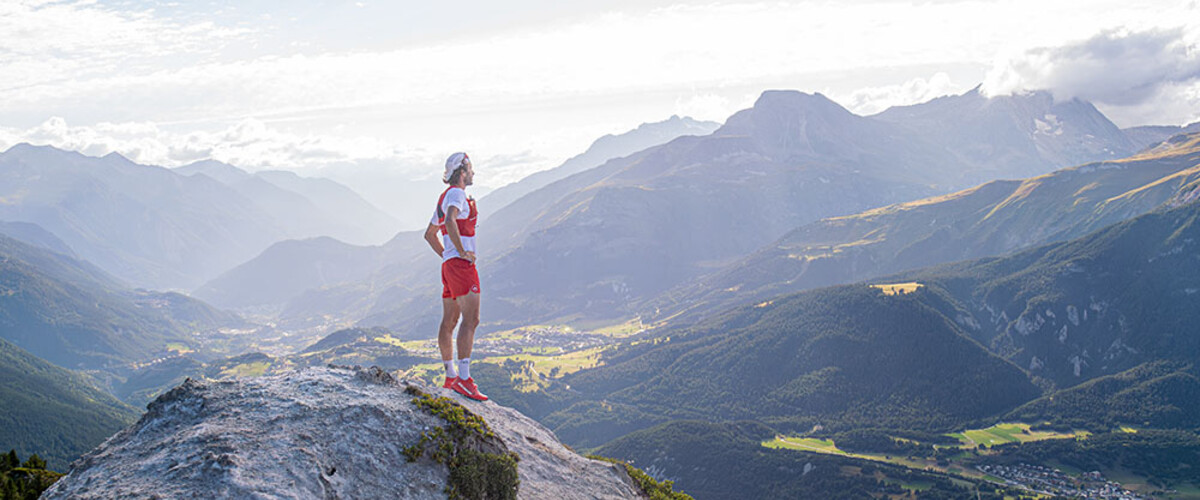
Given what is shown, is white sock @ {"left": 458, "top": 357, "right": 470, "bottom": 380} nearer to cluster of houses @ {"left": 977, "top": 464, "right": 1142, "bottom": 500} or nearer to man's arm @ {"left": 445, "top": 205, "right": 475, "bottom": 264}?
man's arm @ {"left": 445, "top": 205, "right": 475, "bottom": 264}

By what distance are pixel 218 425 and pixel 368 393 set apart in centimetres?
327

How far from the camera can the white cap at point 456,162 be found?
1731 cm

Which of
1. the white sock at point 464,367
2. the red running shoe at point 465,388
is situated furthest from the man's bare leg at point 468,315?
the red running shoe at point 465,388

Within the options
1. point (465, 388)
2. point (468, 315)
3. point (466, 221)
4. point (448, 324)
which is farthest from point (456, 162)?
point (465, 388)

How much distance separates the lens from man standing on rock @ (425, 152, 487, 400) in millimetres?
16344

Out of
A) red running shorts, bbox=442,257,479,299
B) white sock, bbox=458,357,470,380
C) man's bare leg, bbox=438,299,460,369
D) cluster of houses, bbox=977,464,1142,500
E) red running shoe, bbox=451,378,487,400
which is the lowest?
cluster of houses, bbox=977,464,1142,500

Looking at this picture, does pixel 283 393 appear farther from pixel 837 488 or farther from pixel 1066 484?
pixel 1066 484

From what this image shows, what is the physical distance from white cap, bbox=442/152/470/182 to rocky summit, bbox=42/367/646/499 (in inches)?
211

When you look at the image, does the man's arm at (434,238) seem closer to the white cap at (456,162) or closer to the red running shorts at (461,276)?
the red running shorts at (461,276)

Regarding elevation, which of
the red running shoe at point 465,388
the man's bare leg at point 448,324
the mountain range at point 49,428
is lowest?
the mountain range at point 49,428

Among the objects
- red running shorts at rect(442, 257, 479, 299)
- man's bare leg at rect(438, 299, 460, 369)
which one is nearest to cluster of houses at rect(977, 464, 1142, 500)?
man's bare leg at rect(438, 299, 460, 369)

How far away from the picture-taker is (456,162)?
1742cm

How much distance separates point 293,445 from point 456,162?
7638mm

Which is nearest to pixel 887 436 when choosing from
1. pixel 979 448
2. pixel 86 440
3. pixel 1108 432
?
pixel 979 448
